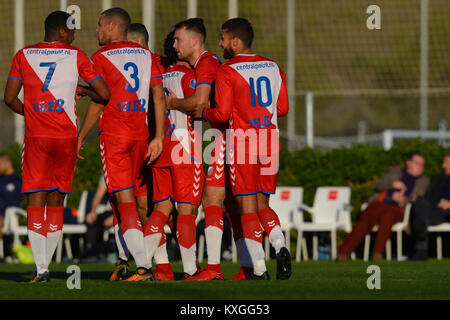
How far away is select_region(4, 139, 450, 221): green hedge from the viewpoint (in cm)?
1672

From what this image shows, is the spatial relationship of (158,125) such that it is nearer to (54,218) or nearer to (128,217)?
(128,217)

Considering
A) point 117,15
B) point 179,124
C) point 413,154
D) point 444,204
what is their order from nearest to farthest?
1. point 117,15
2. point 179,124
3. point 444,204
4. point 413,154

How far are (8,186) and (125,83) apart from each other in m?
7.93

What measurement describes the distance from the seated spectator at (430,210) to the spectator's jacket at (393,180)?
140 millimetres

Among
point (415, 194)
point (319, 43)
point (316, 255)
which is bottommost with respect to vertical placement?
point (316, 255)

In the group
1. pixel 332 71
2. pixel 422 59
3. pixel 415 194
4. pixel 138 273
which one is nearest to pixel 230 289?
pixel 138 273

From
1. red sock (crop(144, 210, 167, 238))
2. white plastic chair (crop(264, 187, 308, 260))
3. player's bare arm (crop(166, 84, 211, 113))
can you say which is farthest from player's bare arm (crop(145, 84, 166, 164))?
white plastic chair (crop(264, 187, 308, 260))

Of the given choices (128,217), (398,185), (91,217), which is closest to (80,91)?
(128,217)

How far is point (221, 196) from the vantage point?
9.24 metres

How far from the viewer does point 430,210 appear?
15.3m

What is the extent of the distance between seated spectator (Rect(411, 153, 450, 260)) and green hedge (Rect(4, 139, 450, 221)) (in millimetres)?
1010

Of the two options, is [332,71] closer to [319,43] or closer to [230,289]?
[319,43]

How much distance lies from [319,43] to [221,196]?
13.4 metres
